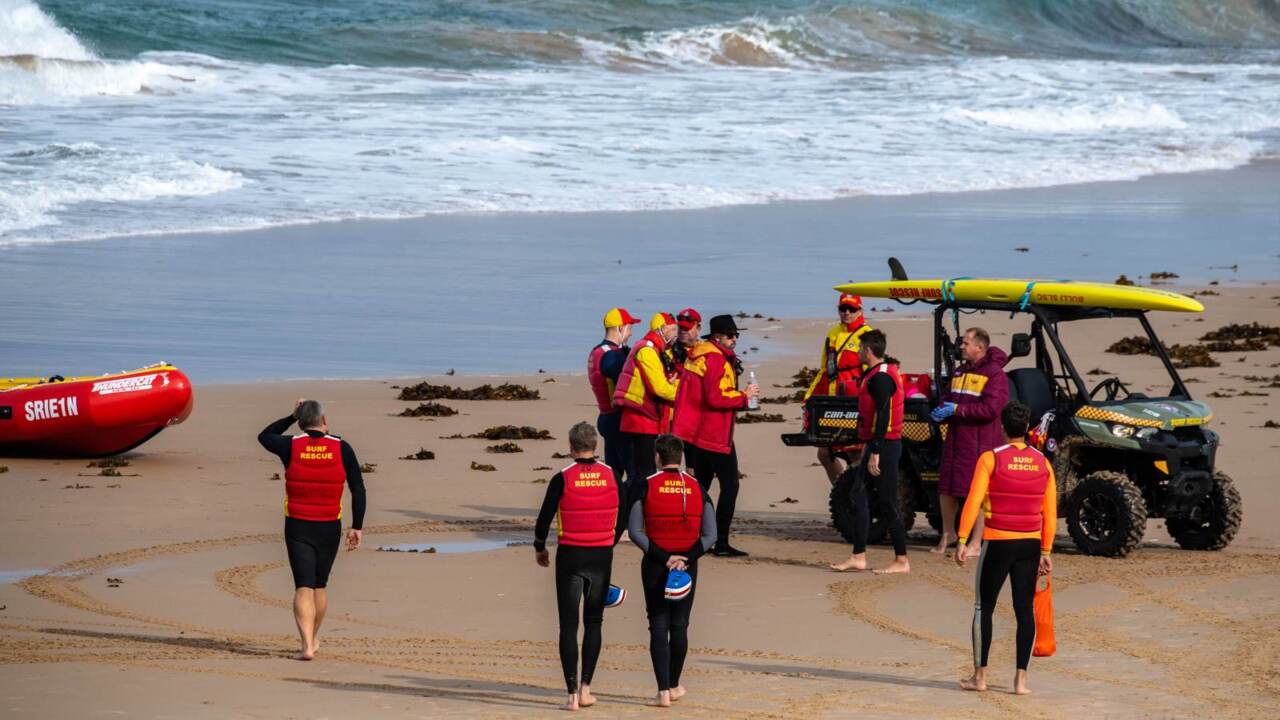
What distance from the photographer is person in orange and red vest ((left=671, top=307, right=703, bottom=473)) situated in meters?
11.1

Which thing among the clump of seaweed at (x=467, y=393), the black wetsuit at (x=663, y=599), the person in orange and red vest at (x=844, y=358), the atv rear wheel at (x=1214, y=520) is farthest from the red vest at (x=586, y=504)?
the clump of seaweed at (x=467, y=393)

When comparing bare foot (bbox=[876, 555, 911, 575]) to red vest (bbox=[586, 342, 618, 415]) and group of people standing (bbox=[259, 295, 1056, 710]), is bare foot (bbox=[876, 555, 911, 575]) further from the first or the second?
red vest (bbox=[586, 342, 618, 415])

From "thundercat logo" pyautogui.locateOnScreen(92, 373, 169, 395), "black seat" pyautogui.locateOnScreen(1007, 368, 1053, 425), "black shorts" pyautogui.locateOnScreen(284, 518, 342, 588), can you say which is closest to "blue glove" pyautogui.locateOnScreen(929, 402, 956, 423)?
"black seat" pyautogui.locateOnScreen(1007, 368, 1053, 425)

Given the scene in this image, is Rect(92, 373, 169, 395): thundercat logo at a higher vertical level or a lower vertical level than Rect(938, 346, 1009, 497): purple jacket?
lower

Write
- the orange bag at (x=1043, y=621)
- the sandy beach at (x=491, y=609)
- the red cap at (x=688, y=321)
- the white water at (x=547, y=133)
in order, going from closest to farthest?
the sandy beach at (x=491, y=609)
the orange bag at (x=1043, y=621)
the red cap at (x=688, y=321)
the white water at (x=547, y=133)

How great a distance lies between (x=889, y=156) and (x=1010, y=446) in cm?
2824

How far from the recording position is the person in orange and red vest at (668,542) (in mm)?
7996

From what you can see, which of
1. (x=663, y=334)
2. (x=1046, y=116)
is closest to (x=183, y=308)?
(x=663, y=334)

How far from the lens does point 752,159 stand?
1357 inches

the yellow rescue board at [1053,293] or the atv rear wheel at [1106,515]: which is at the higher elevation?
the yellow rescue board at [1053,293]

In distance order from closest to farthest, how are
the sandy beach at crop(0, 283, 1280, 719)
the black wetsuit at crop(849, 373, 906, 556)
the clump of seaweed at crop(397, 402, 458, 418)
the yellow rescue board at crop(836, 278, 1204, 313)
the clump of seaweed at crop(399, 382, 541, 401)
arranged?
the sandy beach at crop(0, 283, 1280, 719) < the black wetsuit at crop(849, 373, 906, 556) < the yellow rescue board at crop(836, 278, 1204, 313) < the clump of seaweed at crop(397, 402, 458, 418) < the clump of seaweed at crop(399, 382, 541, 401)

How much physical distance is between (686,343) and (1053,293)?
2.30 m

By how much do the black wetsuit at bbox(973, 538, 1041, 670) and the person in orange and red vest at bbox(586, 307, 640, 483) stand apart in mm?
3652

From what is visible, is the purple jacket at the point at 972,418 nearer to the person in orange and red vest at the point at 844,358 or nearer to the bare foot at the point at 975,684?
the person in orange and red vest at the point at 844,358
